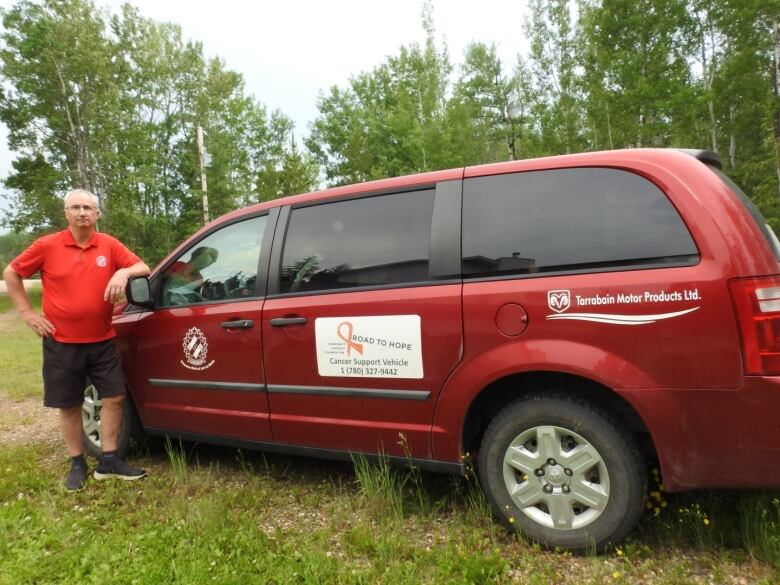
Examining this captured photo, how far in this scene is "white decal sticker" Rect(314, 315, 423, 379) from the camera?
2.59 m

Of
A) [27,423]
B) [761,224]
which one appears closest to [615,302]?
[761,224]

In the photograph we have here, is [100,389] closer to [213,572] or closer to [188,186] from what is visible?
[213,572]

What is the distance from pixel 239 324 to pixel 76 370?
47.8 inches

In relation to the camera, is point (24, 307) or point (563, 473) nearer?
point (563, 473)

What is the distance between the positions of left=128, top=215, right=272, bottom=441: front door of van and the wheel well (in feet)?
4.12

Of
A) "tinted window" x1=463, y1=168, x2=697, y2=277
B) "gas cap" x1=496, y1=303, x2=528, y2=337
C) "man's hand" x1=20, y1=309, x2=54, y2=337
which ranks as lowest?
"gas cap" x1=496, y1=303, x2=528, y2=337

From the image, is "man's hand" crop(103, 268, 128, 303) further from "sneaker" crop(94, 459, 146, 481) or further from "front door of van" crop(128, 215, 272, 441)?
"sneaker" crop(94, 459, 146, 481)

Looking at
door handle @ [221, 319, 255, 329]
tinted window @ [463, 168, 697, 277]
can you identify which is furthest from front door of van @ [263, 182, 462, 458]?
tinted window @ [463, 168, 697, 277]

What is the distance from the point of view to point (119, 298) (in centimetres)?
338

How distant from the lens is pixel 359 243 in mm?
2891

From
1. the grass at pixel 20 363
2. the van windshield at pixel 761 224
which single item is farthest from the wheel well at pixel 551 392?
the grass at pixel 20 363

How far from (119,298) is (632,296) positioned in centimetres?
299

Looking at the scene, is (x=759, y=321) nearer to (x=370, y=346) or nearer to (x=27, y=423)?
(x=370, y=346)

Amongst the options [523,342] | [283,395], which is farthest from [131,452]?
[523,342]
